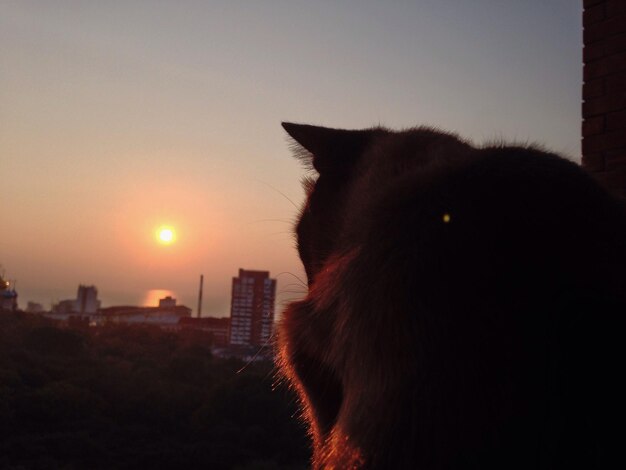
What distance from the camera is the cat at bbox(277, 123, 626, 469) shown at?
73 cm

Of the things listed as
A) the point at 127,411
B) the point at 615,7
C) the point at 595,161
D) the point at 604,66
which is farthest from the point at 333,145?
the point at 127,411

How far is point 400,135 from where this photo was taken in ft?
4.29

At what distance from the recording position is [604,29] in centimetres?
270

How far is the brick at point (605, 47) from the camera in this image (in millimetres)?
2639

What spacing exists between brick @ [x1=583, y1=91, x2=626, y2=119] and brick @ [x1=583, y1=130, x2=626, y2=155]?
10cm

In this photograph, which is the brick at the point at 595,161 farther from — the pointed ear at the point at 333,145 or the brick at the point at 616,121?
the pointed ear at the point at 333,145

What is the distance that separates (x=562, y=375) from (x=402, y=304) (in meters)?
0.21

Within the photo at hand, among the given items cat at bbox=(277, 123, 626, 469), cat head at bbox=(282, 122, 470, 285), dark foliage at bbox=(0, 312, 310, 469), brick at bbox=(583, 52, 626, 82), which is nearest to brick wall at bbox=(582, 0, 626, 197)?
Result: brick at bbox=(583, 52, 626, 82)

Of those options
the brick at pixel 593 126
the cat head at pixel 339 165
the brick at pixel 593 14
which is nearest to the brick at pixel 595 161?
the brick at pixel 593 126

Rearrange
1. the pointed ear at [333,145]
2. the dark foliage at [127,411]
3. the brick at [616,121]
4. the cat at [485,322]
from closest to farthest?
the cat at [485,322] < the pointed ear at [333,145] < the brick at [616,121] < the dark foliage at [127,411]

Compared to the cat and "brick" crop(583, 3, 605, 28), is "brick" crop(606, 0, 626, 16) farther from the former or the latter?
the cat

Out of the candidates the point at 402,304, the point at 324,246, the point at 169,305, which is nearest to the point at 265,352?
the point at 324,246

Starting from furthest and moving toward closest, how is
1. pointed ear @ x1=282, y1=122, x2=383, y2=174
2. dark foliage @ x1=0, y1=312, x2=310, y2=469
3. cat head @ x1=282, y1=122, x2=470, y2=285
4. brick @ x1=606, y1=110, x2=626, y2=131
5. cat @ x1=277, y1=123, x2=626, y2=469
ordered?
1. dark foliage @ x1=0, y1=312, x2=310, y2=469
2. brick @ x1=606, y1=110, x2=626, y2=131
3. pointed ear @ x1=282, y1=122, x2=383, y2=174
4. cat head @ x1=282, y1=122, x2=470, y2=285
5. cat @ x1=277, y1=123, x2=626, y2=469

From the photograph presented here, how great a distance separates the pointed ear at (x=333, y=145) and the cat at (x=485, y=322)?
20.7 inches
